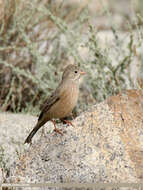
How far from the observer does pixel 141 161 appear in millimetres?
3186

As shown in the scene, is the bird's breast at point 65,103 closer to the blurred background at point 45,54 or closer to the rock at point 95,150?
the rock at point 95,150

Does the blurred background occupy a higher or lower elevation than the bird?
higher

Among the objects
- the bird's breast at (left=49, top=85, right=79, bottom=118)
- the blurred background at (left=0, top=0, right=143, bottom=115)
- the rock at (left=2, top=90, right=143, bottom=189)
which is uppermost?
the blurred background at (left=0, top=0, right=143, bottom=115)

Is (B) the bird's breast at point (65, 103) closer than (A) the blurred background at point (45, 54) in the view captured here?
Yes

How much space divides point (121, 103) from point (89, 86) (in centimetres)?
269

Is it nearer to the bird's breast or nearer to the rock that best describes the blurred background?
the bird's breast

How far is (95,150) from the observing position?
3277 millimetres

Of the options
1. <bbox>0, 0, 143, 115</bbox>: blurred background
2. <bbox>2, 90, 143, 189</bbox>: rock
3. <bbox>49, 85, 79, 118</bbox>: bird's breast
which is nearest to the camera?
<bbox>2, 90, 143, 189</bbox>: rock

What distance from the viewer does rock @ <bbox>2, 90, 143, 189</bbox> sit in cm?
317

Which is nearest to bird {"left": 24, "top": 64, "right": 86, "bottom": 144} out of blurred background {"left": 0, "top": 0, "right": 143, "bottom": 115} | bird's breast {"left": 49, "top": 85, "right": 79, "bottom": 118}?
bird's breast {"left": 49, "top": 85, "right": 79, "bottom": 118}

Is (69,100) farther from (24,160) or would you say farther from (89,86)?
(89,86)

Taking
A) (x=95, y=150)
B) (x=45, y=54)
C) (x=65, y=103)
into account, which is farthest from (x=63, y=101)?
(x=45, y=54)

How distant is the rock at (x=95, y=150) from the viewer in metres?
3.17

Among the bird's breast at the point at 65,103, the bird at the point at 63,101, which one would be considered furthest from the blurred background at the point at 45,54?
the bird's breast at the point at 65,103
